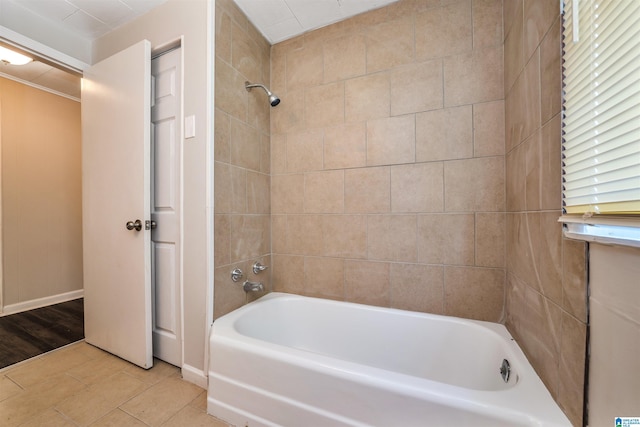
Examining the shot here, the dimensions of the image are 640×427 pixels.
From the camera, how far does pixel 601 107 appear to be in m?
0.58

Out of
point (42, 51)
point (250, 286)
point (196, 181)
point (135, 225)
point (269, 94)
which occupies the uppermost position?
point (42, 51)

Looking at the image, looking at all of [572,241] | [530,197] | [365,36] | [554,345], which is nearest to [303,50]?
[365,36]

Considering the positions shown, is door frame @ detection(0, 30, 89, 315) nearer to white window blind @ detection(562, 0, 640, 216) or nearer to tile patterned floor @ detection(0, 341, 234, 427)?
tile patterned floor @ detection(0, 341, 234, 427)

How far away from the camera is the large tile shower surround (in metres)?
1.12

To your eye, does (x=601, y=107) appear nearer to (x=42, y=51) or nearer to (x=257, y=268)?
(x=257, y=268)

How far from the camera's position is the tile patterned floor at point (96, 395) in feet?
3.76

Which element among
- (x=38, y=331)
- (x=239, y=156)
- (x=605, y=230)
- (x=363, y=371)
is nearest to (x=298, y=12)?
(x=239, y=156)

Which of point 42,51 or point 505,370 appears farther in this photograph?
point 42,51

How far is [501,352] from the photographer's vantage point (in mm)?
1092

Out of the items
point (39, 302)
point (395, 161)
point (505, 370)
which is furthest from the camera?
point (39, 302)

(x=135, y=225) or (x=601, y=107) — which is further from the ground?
(x=601, y=107)

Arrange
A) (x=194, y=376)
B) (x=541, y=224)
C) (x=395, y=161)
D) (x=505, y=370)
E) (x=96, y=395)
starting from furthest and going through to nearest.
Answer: (x=395, y=161) → (x=194, y=376) → (x=96, y=395) → (x=505, y=370) → (x=541, y=224)

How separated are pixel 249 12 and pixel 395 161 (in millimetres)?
1368

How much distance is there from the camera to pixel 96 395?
1294 millimetres
